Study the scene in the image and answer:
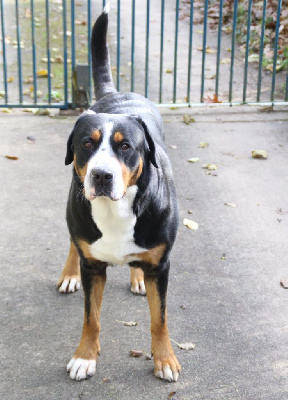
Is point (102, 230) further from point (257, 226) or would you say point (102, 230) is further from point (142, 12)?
point (142, 12)

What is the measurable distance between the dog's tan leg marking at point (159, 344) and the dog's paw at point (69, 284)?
814 mm

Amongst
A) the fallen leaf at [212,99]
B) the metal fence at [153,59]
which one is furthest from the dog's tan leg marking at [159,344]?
the fallen leaf at [212,99]

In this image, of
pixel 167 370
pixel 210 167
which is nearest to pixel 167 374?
pixel 167 370

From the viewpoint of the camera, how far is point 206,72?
8.65 m

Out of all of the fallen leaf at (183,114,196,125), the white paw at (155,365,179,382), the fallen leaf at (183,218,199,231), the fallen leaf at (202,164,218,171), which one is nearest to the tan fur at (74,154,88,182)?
the white paw at (155,365,179,382)

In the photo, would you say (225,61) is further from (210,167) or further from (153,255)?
(153,255)

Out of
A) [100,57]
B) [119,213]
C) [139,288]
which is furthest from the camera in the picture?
[100,57]

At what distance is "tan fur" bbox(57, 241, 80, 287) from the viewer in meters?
4.13

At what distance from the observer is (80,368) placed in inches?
131

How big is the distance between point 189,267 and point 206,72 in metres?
4.78

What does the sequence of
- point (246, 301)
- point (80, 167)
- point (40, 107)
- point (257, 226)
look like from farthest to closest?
point (40, 107) < point (257, 226) < point (246, 301) < point (80, 167)

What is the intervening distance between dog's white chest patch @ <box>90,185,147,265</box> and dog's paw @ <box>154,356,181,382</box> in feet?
1.89

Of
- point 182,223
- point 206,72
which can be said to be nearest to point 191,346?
point 182,223

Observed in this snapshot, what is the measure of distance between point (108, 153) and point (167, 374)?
1.19 metres
